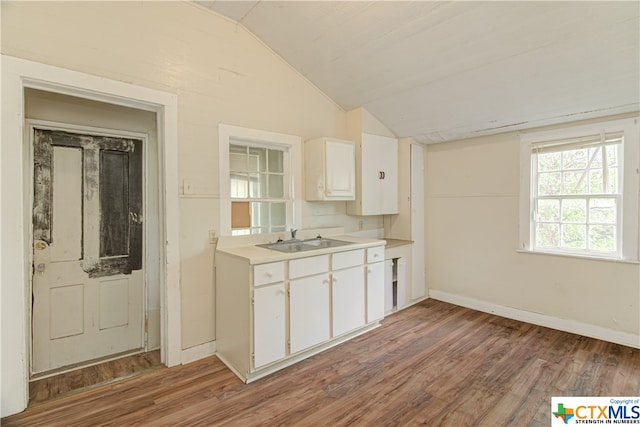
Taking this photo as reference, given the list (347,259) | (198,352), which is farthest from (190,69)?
(198,352)

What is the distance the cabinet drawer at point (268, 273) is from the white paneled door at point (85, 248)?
4.82 feet

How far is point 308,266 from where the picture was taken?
2.59 meters

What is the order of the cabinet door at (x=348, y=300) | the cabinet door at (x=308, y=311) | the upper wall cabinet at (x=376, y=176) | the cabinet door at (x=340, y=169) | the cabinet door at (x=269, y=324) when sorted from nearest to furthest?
the cabinet door at (x=269, y=324), the cabinet door at (x=308, y=311), the cabinet door at (x=348, y=300), the cabinet door at (x=340, y=169), the upper wall cabinet at (x=376, y=176)

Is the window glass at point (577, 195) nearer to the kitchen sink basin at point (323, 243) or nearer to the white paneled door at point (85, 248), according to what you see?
the kitchen sink basin at point (323, 243)

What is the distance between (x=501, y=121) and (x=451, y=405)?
2.86m

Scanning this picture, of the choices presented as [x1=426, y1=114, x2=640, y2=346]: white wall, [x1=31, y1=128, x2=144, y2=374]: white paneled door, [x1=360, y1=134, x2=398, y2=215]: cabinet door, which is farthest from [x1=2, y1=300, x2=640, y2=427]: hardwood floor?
[x1=360, y1=134, x2=398, y2=215]: cabinet door

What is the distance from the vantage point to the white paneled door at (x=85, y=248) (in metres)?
2.50

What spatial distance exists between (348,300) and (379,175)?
5.52 ft

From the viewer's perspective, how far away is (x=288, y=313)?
247 cm

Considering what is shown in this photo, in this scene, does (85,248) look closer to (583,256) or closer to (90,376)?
(90,376)

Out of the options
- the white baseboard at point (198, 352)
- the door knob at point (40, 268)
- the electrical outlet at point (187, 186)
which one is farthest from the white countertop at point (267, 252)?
the door knob at point (40, 268)

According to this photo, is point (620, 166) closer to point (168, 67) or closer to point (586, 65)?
point (586, 65)

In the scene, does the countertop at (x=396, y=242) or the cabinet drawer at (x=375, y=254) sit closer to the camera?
the cabinet drawer at (x=375, y=254)

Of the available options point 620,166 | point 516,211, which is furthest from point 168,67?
point 620,166
